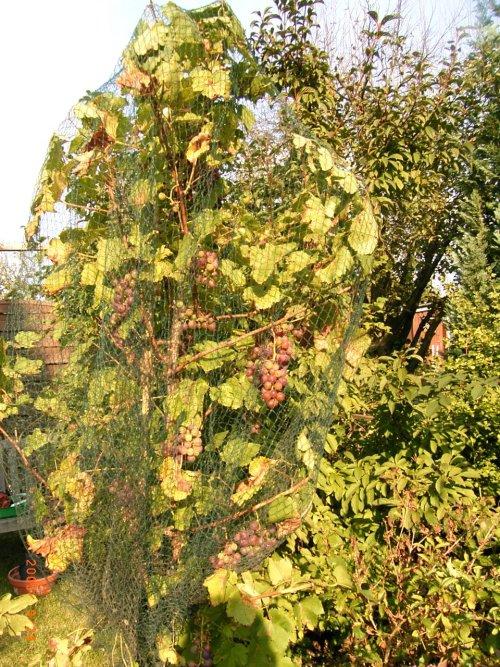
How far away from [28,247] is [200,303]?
67 cm

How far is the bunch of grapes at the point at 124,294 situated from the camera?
1387 mm

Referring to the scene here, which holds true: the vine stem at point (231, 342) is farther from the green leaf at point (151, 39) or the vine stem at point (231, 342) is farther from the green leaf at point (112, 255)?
the green leaf at point (151, 39)

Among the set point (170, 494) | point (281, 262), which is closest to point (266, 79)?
point (281, 262)

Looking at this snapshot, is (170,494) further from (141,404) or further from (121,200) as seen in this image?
(121,200)

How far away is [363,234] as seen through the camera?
143 centimetres

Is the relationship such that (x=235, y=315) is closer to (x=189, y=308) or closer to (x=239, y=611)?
(x=189, y=308)

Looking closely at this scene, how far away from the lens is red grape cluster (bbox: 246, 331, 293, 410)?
1.42 m

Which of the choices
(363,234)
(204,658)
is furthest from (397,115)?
(204,658)

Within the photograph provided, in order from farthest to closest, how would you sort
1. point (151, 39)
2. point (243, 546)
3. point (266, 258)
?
point (243, 546)
point (266, 258)
point (151, 39)

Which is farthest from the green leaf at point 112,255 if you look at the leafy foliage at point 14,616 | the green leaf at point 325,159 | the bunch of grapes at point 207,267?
the leafy foliage at point 14,616

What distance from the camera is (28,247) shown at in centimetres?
183

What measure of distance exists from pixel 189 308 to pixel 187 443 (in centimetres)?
33

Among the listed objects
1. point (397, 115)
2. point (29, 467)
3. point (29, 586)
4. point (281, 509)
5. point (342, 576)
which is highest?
point (397, 115)

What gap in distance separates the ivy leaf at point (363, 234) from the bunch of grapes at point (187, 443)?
1.94 ft
